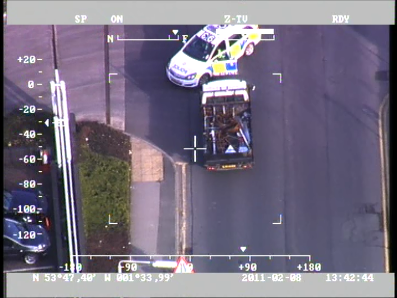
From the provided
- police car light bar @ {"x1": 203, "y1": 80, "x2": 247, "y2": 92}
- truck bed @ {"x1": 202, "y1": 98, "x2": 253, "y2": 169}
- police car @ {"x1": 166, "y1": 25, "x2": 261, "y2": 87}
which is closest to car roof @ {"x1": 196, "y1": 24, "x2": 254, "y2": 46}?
police car @ {"x1": 166, "y1": 25, "x2": 261, "y2": 87}

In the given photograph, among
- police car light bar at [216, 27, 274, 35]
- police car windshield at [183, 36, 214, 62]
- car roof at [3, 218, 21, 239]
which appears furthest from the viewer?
police car windshield at [183, 36, 214, 62]

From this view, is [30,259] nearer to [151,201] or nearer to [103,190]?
[103,190]

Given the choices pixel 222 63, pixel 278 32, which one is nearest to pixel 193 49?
pixel 222 63

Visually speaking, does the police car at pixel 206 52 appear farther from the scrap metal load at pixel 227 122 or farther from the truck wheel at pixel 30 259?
the truck wheel at pixel 30 259

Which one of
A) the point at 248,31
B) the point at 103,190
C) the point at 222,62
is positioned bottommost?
the point at 103,190

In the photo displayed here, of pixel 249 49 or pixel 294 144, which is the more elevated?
pixel 249 49

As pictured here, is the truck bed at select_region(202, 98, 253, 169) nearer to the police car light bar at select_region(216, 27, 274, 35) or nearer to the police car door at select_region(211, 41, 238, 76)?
the police car door at select_region(211, 41, 238, 76)

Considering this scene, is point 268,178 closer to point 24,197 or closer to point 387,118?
point 387,118

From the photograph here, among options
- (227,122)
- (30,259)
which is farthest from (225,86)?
(30,259)
